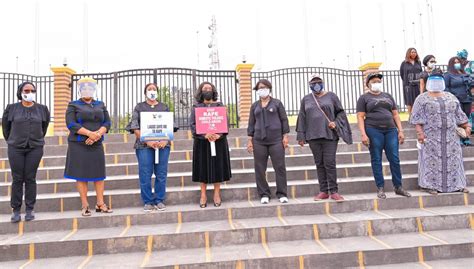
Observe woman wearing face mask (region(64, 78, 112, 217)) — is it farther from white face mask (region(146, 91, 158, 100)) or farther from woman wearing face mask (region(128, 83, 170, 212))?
white face mask (region(146, 91, 158, 100))

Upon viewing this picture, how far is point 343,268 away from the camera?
9.79ft

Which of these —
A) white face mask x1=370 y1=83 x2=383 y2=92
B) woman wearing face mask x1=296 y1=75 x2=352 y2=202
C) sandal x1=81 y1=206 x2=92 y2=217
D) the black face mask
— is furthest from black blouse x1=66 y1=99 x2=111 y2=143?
white face mask x1=370 y1=83 x2=383 y2=92

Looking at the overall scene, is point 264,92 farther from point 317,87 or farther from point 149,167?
point 149,167

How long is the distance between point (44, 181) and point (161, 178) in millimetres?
2118

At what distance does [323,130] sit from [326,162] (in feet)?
1.41

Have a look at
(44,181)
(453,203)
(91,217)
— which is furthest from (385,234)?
(44,181)

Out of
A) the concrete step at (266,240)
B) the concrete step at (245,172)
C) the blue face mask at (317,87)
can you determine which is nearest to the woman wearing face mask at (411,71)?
Answer: the concrete step at (245,172)

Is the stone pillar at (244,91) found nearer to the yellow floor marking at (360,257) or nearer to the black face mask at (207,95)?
the black face mask at (207,95)

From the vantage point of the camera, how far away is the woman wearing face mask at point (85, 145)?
13.0 ft

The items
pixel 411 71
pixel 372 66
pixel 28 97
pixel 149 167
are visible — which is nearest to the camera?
pixel 28 97

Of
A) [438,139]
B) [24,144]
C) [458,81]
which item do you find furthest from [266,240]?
[458,81]

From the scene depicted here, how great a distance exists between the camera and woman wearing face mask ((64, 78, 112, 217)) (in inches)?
156

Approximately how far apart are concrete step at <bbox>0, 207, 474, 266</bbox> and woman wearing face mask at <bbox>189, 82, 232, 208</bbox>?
71 centimetres

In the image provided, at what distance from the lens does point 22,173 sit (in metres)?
3.81
